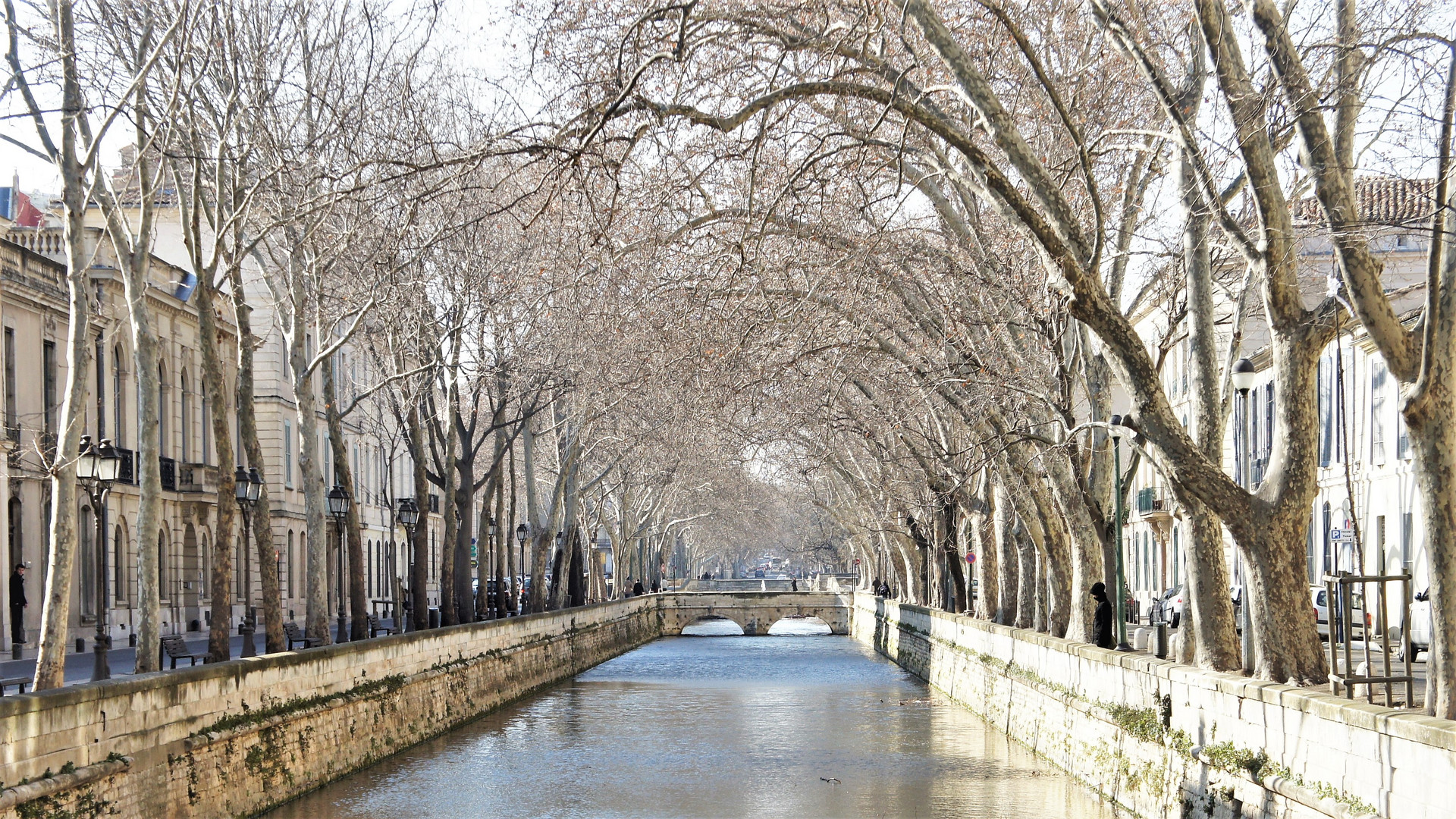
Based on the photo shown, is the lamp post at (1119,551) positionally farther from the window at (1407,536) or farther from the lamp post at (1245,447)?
the window at (1407,536)

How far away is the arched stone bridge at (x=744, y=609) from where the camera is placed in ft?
249

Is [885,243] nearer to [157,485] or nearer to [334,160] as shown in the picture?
[334,160]

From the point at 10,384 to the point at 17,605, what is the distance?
13.5ft

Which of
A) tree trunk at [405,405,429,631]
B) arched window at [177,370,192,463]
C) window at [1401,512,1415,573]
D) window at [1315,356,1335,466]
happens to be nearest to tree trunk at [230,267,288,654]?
tree trunk at [405,405,429,631]

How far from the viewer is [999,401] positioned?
28.9 metres

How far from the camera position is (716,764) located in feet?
80.9

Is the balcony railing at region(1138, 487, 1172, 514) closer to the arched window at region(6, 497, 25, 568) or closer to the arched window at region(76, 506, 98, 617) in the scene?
the arched window at region(76, 506, 98, 617)

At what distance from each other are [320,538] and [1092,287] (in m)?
13.5

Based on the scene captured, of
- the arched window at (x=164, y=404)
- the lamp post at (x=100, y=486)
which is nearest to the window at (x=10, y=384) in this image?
the arched window at (x=164, y=404)

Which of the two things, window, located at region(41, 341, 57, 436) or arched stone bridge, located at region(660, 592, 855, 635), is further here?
arched stone bridge, located at region(660, 592, 855, 635)

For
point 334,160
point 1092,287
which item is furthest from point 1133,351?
point 334,160

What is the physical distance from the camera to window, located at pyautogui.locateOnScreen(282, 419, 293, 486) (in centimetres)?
4962

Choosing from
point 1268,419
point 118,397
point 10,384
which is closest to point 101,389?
point 118,397

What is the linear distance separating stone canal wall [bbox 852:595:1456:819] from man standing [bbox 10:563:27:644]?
17614mm
